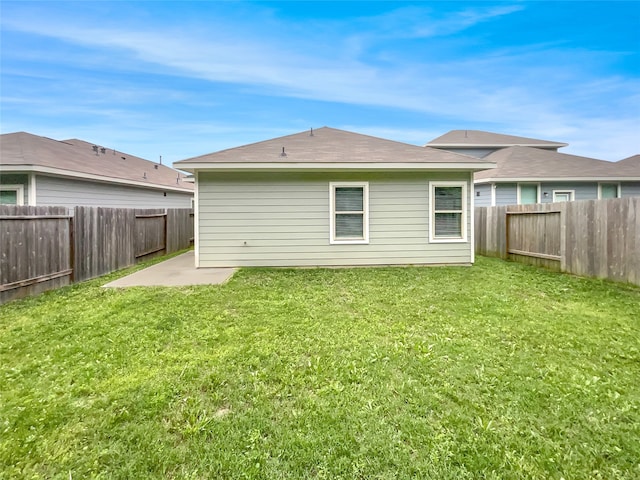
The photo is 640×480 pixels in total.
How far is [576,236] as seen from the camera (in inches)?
291

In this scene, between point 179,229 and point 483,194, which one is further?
point 483,194

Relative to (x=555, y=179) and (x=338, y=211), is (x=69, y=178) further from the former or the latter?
(x=555, y=179)

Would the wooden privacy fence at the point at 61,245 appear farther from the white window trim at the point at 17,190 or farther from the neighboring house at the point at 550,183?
the neighboring house at the point at 550,183

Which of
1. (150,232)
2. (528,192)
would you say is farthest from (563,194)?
(150,232)

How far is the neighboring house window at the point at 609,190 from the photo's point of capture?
14.8 metres

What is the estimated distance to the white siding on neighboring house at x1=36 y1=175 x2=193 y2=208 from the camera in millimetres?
9686

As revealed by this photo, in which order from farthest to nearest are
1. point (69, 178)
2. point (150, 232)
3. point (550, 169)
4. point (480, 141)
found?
point (480, 141) → point (550, 169) → point (150, 232) → point (69, 178)

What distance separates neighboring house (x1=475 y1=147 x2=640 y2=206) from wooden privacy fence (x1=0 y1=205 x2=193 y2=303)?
43.8 feet

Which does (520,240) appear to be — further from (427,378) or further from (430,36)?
(430,36)

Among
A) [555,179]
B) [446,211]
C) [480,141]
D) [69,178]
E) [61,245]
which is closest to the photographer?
[61,245]

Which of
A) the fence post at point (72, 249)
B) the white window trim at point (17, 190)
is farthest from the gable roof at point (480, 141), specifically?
the white window trim at point (17, 190)

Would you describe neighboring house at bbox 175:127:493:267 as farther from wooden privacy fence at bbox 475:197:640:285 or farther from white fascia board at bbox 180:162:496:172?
wooden privacy fence at bbox 475:197:640:285

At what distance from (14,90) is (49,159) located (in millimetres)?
8401

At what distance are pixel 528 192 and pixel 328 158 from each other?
10461mm
